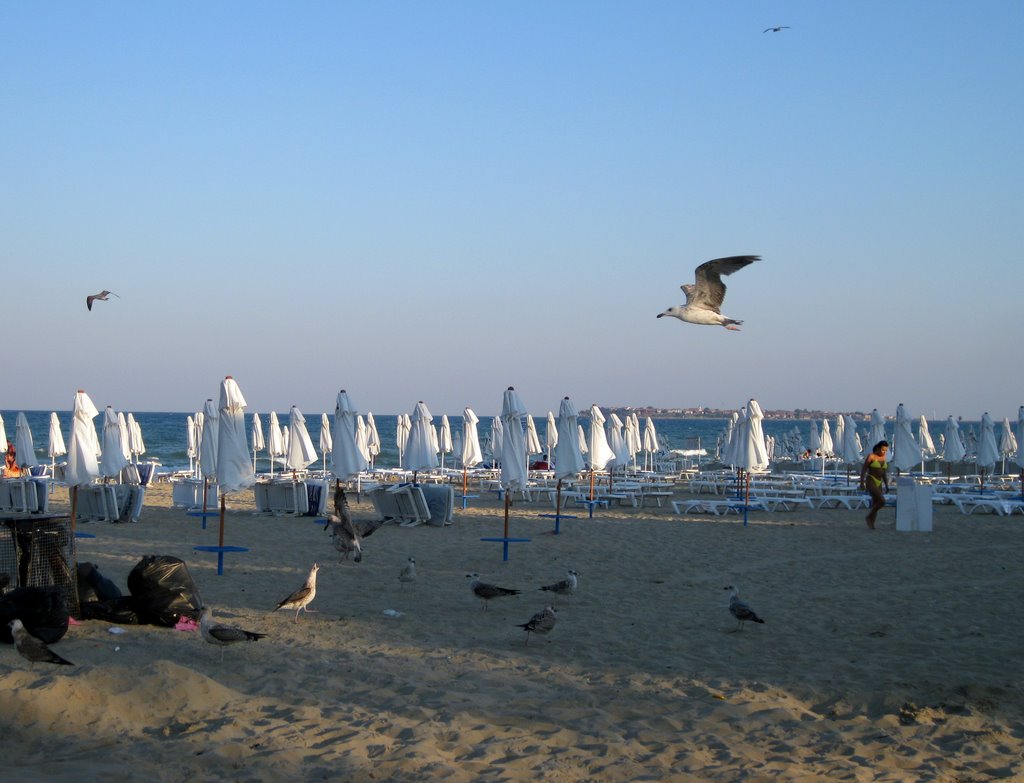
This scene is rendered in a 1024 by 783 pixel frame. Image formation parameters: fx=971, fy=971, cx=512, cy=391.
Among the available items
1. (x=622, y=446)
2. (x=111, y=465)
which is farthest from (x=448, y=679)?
(x=622, y=446)

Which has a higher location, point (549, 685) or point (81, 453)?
point (81, 453)

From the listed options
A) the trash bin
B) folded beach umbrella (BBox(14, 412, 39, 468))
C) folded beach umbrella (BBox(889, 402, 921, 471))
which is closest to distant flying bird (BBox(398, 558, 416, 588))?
the trash bin

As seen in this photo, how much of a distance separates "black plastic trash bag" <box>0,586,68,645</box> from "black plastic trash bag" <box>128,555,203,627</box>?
2.72 feet

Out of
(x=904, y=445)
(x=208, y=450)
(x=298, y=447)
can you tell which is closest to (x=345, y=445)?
(x=208, y=450)

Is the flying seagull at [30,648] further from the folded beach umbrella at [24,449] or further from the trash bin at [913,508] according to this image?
the folded beach umbrella at [24,449]

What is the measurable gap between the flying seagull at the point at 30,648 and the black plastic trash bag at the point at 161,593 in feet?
4.90

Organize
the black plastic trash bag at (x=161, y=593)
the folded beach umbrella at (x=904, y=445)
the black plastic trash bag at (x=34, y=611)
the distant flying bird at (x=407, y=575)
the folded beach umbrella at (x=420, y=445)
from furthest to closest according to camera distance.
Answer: the folded beach umbrella at (x=904, y=445), the folded beach umbrella at (x=420, y=445), the distant flying bird at (x=407, y=575), the black plastic trash bag at (x=161, y=593), the black plastic trash bag at (x=34, y=611)

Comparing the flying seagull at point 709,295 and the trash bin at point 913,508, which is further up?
the flying seagull at point 709,295

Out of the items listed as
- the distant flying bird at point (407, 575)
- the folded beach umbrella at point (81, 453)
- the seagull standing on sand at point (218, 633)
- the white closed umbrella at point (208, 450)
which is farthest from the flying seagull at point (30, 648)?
the folded beach umbrella at point (81, 453)

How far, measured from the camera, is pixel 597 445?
688 inches

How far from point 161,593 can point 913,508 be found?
11881 mm

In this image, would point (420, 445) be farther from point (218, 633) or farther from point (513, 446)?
point (218, 633)

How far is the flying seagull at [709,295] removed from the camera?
28.0ft

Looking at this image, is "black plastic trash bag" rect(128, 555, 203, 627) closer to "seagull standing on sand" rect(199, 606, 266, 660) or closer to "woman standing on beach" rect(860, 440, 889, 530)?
"seagull standing on sand" rect(199, 606, 266, 660)
